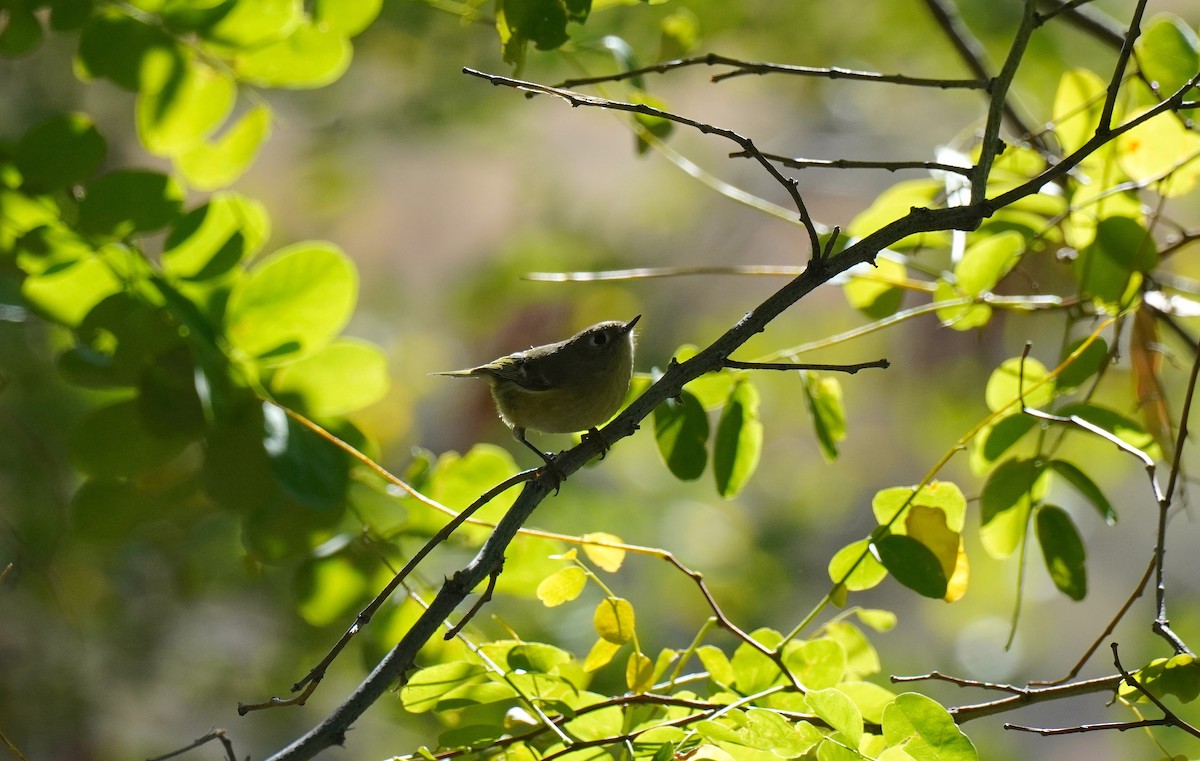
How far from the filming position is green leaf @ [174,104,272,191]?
5.16 feet

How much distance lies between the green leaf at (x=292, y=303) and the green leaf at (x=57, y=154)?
284 millimetres

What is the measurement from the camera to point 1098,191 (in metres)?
1.37

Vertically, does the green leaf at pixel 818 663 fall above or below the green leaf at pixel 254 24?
below

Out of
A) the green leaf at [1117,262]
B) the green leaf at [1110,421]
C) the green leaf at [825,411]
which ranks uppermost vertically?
the green leaf at [1117,262]

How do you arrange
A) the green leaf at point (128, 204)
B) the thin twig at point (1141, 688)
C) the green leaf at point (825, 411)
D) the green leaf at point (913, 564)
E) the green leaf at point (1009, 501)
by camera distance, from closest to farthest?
the thin twig at point (1141, 688) < the green leaf at point (913, 564) < the green leaf at point (1009, 501) < the green leaf at point (825, 411) < the green leaf at point (128, 204)

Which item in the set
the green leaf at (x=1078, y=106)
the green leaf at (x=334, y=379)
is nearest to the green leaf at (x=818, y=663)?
the green leaf at (x=334, y=379)

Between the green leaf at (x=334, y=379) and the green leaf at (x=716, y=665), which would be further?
the green leaf at (x=334, y=379)

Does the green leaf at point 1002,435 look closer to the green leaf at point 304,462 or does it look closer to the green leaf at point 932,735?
the green leaf at point 932,735

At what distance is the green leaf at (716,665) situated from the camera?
3.61 feet

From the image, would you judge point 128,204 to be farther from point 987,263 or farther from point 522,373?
point 987,263

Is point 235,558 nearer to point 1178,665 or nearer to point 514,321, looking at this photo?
point 514,321

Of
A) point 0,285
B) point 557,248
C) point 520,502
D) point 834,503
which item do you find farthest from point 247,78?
point 834,503

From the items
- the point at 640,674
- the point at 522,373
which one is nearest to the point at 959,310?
the point at 640,674

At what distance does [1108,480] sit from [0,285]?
10.1ft
